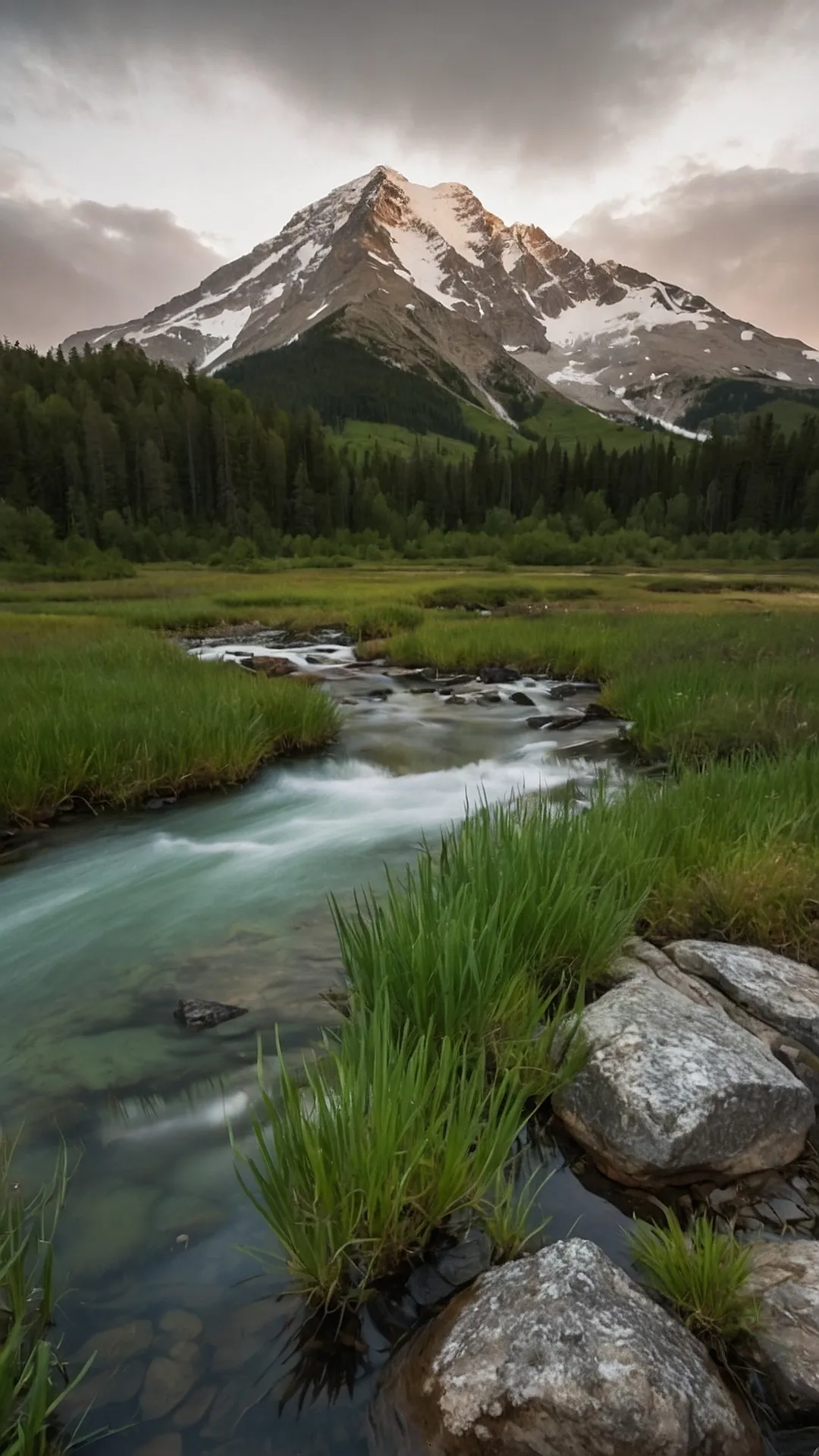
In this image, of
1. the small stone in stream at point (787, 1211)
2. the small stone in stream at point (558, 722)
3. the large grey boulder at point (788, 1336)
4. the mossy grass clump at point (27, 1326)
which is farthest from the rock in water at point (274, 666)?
the large grey boulder at point (788, 1336)

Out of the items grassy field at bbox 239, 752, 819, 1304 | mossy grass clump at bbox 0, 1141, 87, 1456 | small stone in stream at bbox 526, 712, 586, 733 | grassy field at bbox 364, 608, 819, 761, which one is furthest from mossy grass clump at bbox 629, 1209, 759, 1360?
small stone in stream at bbox 526, 712, 586, 733

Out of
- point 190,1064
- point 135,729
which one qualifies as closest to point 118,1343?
point 190,1064

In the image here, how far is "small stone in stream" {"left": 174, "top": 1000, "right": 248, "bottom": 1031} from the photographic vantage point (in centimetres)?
495

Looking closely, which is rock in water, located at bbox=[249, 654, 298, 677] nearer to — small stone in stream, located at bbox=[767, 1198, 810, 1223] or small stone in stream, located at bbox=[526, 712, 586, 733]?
small stone in stream, located at bbox=[526, 712, 586, 733]

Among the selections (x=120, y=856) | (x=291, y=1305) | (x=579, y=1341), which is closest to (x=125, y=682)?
(x=120, y=856)

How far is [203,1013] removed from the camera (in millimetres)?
5012

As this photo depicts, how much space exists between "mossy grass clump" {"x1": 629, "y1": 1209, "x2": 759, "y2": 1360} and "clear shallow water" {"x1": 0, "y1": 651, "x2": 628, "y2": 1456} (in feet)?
1.44

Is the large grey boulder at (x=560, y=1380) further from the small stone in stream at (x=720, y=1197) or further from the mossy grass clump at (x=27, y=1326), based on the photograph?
the mossy grass clump at (x=27, y=1326)

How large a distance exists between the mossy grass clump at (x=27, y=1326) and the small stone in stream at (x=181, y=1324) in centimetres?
37

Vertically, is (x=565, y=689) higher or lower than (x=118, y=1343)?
lower

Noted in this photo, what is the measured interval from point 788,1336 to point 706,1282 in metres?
0.28

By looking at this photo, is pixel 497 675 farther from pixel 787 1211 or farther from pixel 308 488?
pixel 308 488

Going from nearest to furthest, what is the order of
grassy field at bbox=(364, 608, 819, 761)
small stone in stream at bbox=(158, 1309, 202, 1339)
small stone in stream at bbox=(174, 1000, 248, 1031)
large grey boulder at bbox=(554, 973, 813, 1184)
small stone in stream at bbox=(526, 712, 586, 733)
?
1. small stone in stream at bbox=(158, 1309, 202, 1339)
2. large grey boulder at bbox=(554, 973, 813, 1184)
3. small stone in stream at bbox=(174, 1000, 248, 1031)
4. grassy field at bbox=(364, 608, 819, 761)
5. small stone in stream at bbox=(526, 712, 586, 733)

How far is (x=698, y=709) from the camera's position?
36.1ft
